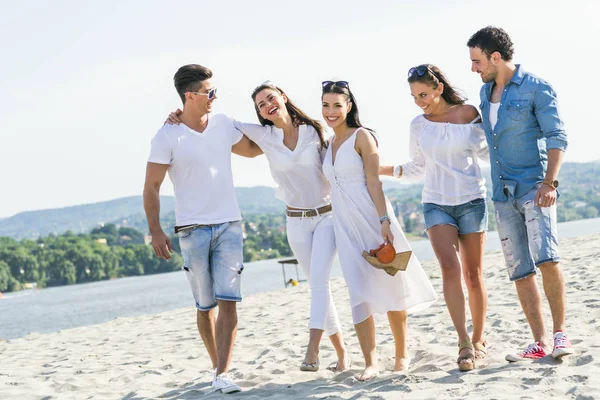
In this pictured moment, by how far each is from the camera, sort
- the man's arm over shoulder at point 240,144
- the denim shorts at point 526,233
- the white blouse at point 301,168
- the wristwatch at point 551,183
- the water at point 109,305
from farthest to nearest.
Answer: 1. the water at point 109,305
2. the man's arm over shoulder at point 240,144
3. the white blouse at point 301,168
4. the denim shorts at point 526,233
5. the wristwatch at point 551,183

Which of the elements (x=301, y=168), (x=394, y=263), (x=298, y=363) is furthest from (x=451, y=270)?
(x=298, y=363)

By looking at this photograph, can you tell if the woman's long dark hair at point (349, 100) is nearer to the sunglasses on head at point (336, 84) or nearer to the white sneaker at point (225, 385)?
the sunglasses on head at point (336, 84)

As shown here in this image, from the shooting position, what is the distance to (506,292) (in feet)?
32.4

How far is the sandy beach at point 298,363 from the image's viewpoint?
474 cm

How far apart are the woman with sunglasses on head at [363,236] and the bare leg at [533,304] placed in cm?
63

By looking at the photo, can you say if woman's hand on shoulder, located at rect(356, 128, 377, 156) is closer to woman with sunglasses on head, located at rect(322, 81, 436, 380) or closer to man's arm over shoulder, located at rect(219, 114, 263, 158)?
woman with sunglasses on head, located at rect(322, 81, 436, 380)

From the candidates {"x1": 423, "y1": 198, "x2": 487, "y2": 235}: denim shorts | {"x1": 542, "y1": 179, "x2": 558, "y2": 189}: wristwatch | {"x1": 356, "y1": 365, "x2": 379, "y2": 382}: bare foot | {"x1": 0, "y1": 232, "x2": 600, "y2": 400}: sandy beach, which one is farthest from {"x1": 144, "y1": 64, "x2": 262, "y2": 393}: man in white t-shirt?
{"x1": 542, "y1": 179, "x2": 558, "y2": 189}: wristwatch

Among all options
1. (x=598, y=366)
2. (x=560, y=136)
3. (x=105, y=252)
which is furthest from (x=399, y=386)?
(x=105, y=252)

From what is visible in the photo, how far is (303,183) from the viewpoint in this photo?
5.73 m

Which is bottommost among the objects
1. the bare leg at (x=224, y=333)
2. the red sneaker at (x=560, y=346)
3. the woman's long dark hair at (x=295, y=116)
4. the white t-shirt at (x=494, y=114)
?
the red sneaker at (x=560, y=346)

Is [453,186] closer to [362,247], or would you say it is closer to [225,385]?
[362,247]

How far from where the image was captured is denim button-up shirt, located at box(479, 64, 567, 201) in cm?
503

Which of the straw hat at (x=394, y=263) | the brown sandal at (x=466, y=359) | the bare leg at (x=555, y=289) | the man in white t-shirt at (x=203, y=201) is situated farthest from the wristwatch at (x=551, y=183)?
the man in white t-shirt at (x=203, y=201)

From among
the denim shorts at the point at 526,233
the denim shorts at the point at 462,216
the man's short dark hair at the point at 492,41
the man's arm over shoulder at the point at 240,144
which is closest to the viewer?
the denim shorts at the point at 526,233
